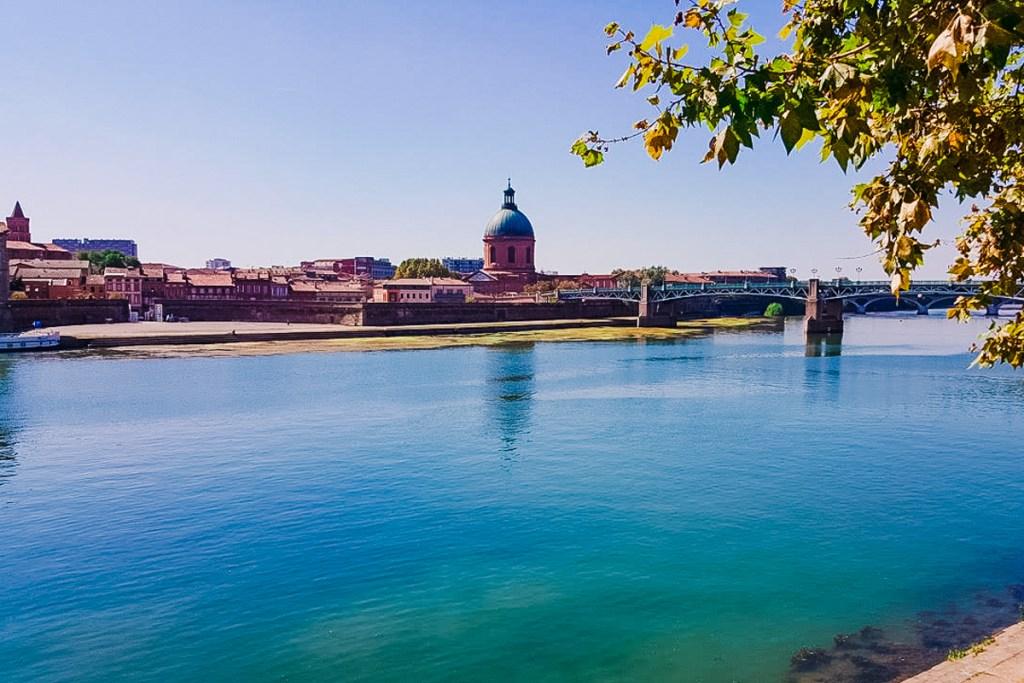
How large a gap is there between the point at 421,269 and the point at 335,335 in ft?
206

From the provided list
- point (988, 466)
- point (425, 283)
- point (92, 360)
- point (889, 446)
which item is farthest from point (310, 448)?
point (425, 283)

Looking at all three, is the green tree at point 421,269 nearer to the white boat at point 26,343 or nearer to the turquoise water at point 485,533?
the white boat at point 26,343

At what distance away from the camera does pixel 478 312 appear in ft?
362

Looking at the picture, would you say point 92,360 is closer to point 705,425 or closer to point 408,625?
point 705,425

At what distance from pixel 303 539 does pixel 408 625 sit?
579 cm

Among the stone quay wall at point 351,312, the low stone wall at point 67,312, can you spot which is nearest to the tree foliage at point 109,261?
the stone quay wall at point 351,312

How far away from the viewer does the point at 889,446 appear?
3036 cm

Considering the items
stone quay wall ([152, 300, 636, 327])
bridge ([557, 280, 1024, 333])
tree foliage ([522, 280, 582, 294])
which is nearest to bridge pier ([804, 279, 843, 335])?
bridge ([557, 280, 1024, 333])

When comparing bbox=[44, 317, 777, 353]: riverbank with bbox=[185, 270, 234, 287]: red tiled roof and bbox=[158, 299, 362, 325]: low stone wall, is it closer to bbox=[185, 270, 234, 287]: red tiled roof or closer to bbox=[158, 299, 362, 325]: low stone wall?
bbox=[158, 299, 362, 325]: low stone wall

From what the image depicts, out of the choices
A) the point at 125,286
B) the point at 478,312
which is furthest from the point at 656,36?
the point at 125,286

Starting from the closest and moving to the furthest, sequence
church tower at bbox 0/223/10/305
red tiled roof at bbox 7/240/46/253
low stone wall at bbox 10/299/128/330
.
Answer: church tower at bbox 0/223/10/305 < low stone wall at bbox 10/299/128/330 < red tiled roof at bbox 7/240/46/253

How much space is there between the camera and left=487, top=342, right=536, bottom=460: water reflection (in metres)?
33.1

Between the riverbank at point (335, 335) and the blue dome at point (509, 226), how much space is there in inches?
1741

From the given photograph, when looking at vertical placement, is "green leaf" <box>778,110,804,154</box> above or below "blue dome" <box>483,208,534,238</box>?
below
